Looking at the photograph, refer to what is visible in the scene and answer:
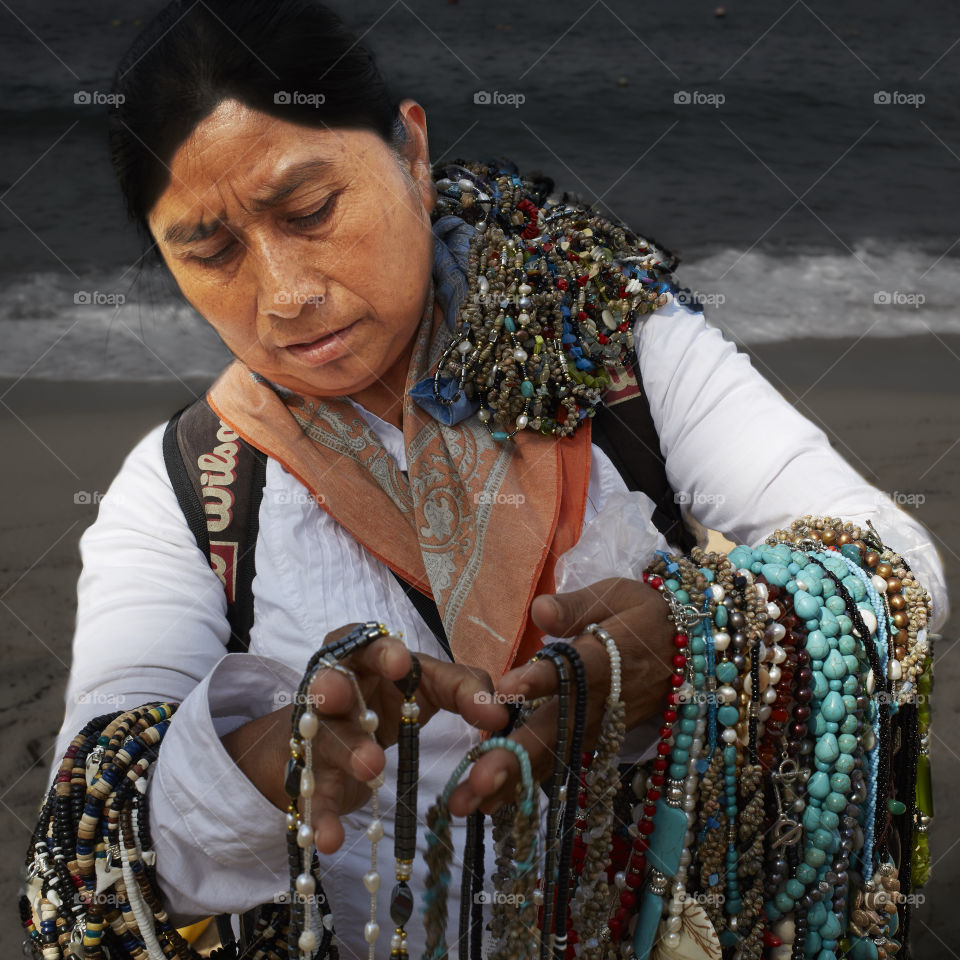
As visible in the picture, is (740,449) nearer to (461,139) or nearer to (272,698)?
(272,698)

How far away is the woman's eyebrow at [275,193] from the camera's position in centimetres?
160

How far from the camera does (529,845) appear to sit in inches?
50.7

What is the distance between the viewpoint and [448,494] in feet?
5.90

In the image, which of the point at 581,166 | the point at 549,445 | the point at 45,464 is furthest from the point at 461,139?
the point at 549,445

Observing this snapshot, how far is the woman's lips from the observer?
1713 millimetres

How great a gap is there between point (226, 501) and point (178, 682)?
1.03 ft

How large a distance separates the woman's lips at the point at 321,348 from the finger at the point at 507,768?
2.27ft

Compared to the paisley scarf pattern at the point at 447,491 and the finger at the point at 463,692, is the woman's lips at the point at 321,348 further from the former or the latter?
the finger at the point at 463,692

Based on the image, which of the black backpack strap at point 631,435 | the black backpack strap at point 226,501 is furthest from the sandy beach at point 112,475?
the black backpack strap at point 226,501

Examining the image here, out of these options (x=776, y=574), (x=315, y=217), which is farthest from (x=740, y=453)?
(x=315, y=217)

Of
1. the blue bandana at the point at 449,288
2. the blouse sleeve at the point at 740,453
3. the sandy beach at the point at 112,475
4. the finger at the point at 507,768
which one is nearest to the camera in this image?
the finger at the point at 507,768

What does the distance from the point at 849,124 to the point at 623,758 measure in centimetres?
975

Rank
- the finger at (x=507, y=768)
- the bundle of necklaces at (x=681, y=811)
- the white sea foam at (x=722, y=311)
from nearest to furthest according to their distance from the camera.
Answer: the finger at (x=507, y=768)
the bundle of necklaces at (x=681, y=811)
the white sea foam at (x=722, y=311)

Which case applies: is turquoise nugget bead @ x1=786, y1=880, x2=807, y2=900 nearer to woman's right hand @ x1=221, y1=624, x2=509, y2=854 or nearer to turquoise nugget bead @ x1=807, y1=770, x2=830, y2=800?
turquoise nugget bead @ x1=807, y1=770, x2=830, y2=800
